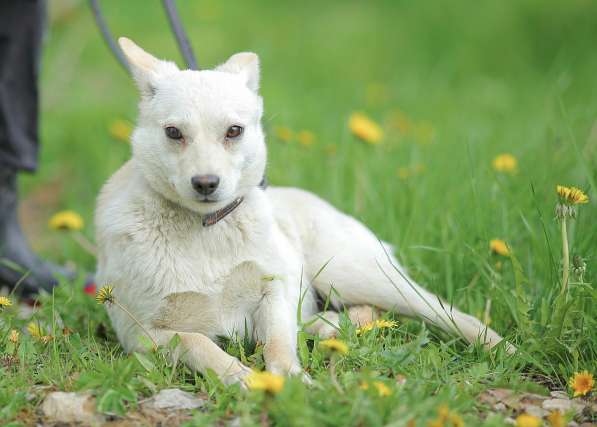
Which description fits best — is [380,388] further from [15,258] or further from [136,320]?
[15,258]

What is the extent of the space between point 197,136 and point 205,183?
0.20 metres

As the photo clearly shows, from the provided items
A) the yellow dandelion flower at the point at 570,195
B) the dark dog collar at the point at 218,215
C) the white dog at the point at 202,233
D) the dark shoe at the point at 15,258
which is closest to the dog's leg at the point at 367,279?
the white dog at the point at 202,233

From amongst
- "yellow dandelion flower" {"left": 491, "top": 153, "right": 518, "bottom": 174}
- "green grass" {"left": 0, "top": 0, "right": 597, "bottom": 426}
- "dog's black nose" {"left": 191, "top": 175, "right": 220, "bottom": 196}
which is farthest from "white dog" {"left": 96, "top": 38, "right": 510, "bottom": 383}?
"yellow dandelion flower" {"left": 491, "top": 153, "right": 518, "bottom": 174}

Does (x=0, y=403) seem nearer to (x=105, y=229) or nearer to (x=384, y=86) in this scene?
(x=105, y=229)

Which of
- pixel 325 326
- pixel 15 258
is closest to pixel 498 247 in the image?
pixel 325 326

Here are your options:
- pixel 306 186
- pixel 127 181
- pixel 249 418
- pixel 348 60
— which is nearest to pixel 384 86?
pixel 348 60

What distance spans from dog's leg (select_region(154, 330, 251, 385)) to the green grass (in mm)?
59

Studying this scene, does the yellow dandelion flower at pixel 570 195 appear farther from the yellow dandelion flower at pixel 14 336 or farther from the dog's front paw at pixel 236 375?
the yellow dandelion flower at pixel 14 336

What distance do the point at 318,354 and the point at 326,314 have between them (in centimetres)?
46

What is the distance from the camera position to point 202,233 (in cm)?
292

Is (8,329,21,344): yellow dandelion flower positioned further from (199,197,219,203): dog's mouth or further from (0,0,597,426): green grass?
(199,197,219,203): dog's mouth

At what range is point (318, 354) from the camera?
2.83 metres

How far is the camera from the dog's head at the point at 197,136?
2695mm

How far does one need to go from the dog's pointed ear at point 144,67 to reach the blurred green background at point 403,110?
0.53m
